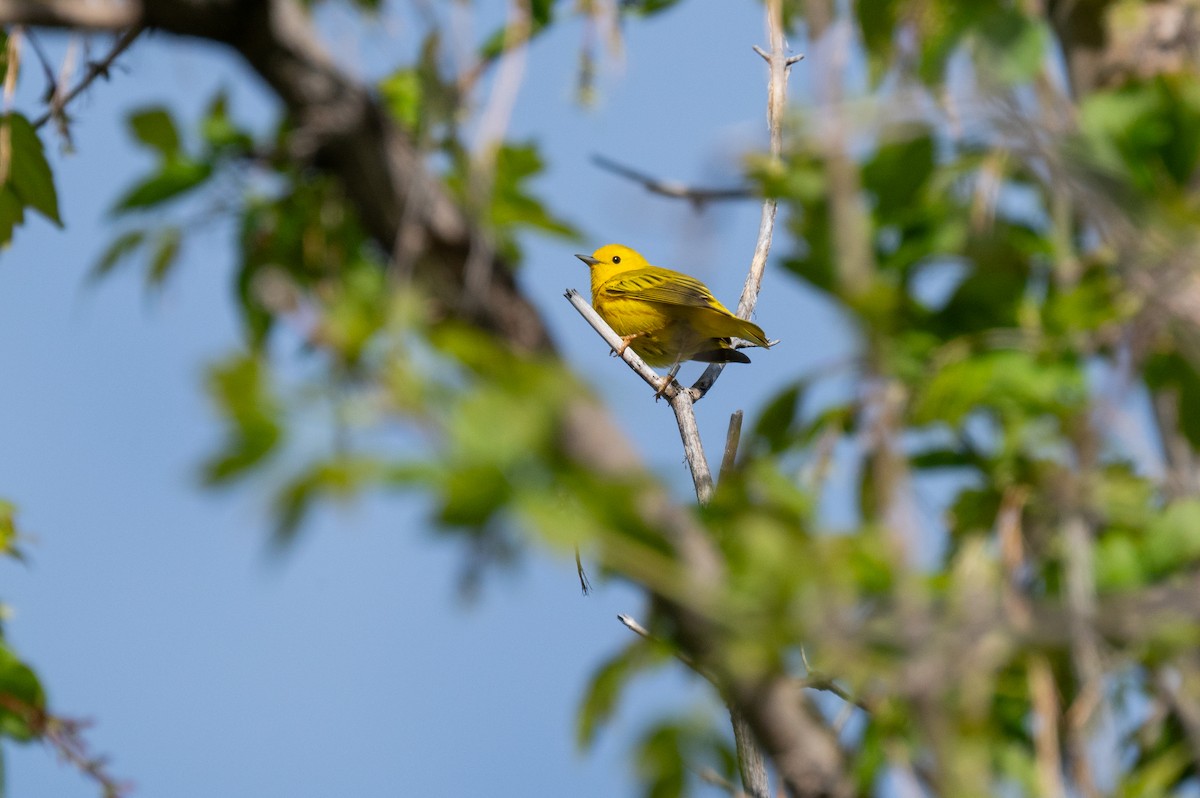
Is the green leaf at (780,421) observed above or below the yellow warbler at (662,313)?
above

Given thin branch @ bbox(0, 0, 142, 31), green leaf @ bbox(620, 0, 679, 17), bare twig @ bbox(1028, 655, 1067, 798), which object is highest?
thin branch @ bbox(0, 0, 142, 31)

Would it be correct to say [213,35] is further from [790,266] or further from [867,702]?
[867,702]

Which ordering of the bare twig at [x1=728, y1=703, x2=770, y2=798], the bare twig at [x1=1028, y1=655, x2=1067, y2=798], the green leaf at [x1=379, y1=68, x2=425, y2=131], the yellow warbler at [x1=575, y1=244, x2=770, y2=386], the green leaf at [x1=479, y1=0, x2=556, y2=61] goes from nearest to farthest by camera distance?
the bare twig at [x1=1028, y1=655, x2=1067, y2=798]
the green leaf at [x1=479, y1=0, x2=556, y2=61]
the bare twig at [x1=728, y1=703, x2=770, y2=798]
the green leaf at [x1=379, y1=68, x2=425, y2=131]
the yellow warbler at [x1=575, y1=244, x2=770, y2=386]

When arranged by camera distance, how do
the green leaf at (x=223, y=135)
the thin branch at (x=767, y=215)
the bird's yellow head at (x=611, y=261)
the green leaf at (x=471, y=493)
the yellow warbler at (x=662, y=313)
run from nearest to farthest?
the green leaf at (x=471, y=493) < the green leaf at (x=223, y=135) < the thin branch at (x=767, y=215) < the yellow warbler at (x=662, y=313) < the bird's yellow head at (x=611, y=261)

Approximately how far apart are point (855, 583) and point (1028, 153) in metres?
0.59

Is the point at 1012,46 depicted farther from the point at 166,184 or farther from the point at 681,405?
the point at 681,405

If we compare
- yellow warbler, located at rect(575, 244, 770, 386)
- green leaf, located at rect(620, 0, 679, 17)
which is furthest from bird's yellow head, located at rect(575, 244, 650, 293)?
green leaf, located at rect(620, 0, 679, 17)

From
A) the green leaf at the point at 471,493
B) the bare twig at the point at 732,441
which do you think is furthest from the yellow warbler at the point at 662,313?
the green leaf at the point at 471,493

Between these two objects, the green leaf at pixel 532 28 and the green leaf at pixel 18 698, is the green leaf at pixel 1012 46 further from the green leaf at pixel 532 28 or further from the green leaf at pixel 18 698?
the green leaf at pixel 18 698

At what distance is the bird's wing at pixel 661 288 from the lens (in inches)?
279

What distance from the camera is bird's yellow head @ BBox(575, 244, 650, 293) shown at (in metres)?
9.18

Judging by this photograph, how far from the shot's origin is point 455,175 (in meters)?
1.97

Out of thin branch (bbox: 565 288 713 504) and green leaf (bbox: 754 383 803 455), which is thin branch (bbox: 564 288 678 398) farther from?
green leaf (bbox: 754 383 803 455)

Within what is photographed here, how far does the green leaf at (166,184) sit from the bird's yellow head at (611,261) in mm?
7332
